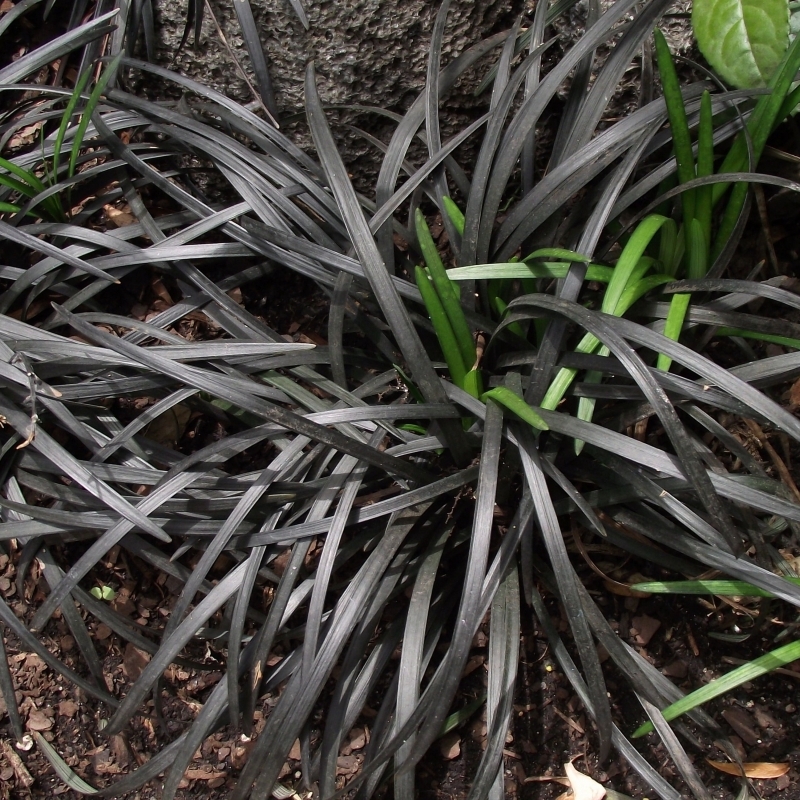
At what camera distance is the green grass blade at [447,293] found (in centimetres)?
120

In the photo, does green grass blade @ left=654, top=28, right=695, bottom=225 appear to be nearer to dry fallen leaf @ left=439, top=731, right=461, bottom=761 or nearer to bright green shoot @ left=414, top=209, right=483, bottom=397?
bright green shoot @ left=414, top=209, right=483, bottom=397

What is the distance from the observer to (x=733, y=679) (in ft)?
4.06

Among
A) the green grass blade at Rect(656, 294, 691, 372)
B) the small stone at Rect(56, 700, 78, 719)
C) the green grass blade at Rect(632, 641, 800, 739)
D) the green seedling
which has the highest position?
the green grass blade at Rect(656, 294, 691, 372)

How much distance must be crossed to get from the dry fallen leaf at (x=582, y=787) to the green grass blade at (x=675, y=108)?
1.18 m

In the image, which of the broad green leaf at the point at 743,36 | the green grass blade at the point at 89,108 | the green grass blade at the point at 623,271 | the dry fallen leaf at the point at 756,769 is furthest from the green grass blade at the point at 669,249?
the green grass blade at the point at 89,108

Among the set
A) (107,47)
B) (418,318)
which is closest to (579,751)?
(418,318)

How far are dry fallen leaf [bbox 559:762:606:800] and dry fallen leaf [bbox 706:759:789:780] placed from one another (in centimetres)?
23

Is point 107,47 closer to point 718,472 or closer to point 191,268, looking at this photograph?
point 191,268

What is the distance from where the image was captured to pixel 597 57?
1.59 m

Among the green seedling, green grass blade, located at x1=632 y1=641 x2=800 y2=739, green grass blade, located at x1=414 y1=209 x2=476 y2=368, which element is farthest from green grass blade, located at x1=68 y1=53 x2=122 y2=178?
green grass blade, located at x1=632 y1=641 x2=800 y2=739

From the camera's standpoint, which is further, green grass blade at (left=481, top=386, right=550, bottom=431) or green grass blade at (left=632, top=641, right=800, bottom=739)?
green grass blade at (left=632, top=641, right=800, bottom=739)

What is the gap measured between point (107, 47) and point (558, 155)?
113 cm

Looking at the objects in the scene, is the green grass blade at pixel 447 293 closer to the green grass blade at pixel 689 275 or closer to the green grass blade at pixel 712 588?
the green grass blade at pixel 689 275

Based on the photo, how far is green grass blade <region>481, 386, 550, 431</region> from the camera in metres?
1.12
